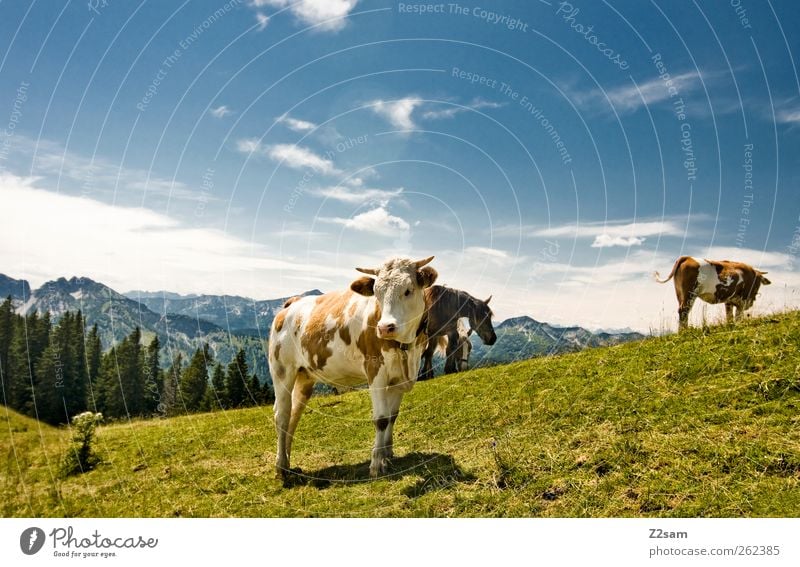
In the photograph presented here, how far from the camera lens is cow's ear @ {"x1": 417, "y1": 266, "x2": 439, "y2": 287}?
5930 millimetres

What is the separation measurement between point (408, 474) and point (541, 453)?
159cm

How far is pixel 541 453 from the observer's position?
18.2ft

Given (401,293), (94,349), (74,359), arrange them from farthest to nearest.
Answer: (94,349), (74,359), (401,293)

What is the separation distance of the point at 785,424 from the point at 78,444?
30.8 ft

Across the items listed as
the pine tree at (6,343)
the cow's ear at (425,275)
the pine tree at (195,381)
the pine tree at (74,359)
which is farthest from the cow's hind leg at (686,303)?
the pine tree at (195,381)

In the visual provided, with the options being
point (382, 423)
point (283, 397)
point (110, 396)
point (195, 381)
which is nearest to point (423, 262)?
point (382, 423)

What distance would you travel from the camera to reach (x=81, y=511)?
20.8ft

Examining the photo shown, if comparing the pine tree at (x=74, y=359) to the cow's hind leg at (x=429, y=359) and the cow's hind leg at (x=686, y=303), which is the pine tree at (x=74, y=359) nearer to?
the cow's hind leg at (x=429, y=359)

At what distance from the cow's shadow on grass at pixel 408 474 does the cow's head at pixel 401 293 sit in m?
1.53

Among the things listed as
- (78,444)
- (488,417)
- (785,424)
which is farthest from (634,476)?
(78,444)

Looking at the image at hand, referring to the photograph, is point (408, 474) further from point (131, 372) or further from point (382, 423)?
point (131, 372)

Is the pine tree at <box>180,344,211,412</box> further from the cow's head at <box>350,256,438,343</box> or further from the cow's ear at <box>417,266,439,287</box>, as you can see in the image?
the cow's ear at <box>417,266,439,287</box>

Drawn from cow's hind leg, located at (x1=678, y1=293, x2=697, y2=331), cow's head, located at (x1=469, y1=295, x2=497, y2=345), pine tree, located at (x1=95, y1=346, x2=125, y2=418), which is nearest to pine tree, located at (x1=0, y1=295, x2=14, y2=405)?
pine tree, located at (x1=95, y1=346, x2=125, y2=418)

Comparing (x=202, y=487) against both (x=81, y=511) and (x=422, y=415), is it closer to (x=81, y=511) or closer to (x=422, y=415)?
(x=81, y=511)
